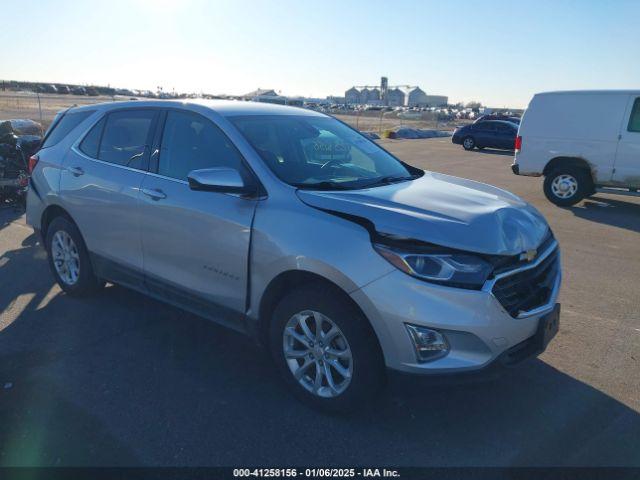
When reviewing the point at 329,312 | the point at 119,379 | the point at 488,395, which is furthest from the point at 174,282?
the point at 488,395

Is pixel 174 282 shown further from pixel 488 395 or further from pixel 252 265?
pixel 488 395

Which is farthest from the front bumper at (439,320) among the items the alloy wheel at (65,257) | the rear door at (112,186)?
the alloy wheel at (65,257)

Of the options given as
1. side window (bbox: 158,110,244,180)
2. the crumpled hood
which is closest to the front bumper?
the crumpled hood

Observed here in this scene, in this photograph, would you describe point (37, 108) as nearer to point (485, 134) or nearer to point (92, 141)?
point (485, 134)

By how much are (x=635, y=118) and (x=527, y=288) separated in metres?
8.14

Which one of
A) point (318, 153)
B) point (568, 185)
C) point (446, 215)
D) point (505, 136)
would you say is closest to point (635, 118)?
point (568, 185)

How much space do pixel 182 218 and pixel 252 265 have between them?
28.8 inches

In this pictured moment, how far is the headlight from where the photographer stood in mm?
2777

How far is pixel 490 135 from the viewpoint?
82.3 feet

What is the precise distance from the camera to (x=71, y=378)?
362 cm

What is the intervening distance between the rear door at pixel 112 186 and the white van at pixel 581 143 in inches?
339

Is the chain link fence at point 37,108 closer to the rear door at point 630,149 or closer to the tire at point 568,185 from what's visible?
the tire at point 568,185

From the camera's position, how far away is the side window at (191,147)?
368 cm

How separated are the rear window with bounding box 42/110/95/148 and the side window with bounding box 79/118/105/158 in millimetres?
259
